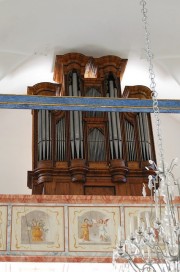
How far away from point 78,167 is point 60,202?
1.49 meters

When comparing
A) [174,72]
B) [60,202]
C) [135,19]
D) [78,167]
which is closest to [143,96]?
[174,72]

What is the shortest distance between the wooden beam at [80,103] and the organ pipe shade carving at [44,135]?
1372 millimetres

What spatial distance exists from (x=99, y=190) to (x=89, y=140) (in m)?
1.24

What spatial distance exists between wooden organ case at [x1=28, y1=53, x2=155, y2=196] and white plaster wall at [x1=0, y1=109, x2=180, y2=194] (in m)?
1.61

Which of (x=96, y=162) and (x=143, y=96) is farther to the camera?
(x=143, y=96)

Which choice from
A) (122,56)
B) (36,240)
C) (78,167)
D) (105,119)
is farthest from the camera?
(122,56)

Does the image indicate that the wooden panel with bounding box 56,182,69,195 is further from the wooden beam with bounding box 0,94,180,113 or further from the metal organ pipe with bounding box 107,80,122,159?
Result: the wooden beam with bounding box 0,94,180,113

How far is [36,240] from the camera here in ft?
39.0

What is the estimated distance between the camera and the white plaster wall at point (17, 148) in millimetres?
16000

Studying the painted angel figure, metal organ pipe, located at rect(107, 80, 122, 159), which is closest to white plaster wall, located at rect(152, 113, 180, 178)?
metal organ pipe, located at rect(107, 80, 122, 159)

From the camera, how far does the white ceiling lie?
14062 millimetres

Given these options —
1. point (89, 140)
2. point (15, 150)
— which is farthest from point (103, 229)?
point (15, 150)

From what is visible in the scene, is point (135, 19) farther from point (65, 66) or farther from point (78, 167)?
point (78, 167)

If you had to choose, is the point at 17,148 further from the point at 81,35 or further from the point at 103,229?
the point at 103,229
